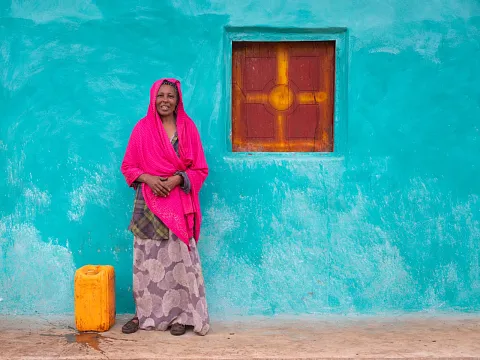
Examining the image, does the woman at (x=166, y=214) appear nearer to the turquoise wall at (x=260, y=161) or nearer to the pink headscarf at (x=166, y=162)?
the pink headscarf at (x=166, y=162)

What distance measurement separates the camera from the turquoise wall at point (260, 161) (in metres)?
4.65

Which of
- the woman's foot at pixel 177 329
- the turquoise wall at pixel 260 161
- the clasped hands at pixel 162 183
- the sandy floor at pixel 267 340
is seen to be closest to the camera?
the sandy floor at pixel 267 340

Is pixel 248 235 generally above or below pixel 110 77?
below

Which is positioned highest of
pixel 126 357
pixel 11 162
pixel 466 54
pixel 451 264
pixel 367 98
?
pixel 466 54

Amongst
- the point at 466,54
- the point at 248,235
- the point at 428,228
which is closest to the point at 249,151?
the point at 248,235

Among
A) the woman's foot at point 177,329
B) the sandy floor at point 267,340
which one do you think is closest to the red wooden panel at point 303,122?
the sandy floor at point 267,340

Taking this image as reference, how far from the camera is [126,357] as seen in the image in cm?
386

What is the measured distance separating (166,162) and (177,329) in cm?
113

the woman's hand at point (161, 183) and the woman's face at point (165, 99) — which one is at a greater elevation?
the woman's face at point (165, 99)

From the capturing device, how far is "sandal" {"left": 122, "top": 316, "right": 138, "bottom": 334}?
4316 mm

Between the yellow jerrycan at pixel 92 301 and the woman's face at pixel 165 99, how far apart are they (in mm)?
1168

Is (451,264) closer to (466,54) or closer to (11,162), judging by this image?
(466,54)

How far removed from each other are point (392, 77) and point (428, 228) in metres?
1.15

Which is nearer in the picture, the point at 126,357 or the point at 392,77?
the point at 126,357
